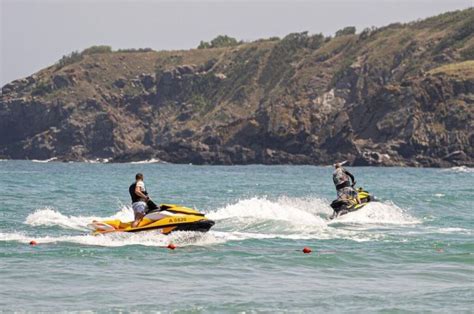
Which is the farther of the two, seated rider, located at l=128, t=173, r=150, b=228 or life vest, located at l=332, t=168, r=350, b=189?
life vest, located at l=332, t=168, r=350, b=189

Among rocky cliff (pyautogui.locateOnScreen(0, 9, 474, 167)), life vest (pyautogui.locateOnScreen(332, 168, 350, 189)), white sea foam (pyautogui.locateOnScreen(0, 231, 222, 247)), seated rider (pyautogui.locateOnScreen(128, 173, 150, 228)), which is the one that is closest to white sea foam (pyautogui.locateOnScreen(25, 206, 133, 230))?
white sea foam (pyautogui.locateOnScreen(0, 231, 222, 247))

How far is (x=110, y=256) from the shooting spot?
68.6 ft

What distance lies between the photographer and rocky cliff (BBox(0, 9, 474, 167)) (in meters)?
121

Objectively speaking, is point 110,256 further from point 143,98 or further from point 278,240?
point 143,98

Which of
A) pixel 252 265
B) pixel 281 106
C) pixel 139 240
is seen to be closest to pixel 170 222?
pixel 139 240

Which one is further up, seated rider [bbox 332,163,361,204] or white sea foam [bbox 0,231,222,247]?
seated rider [bbox 332,163,361,204]

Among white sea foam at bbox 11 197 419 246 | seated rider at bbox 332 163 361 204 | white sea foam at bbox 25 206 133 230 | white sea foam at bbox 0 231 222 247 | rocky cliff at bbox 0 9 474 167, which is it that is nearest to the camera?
white sea foam at bbox 0 231 222 247

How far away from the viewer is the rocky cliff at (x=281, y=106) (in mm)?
120938

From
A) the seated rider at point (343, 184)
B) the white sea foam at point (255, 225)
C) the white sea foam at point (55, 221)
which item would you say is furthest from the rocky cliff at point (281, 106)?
the white sea foam at point (55, 221)

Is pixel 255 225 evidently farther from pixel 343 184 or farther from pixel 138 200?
pixel 138 200

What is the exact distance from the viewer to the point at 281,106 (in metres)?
136

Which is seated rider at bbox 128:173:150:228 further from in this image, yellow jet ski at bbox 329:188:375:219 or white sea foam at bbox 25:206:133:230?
yellow jet ski at bbox 329:188:375:219

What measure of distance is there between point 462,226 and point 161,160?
351ft

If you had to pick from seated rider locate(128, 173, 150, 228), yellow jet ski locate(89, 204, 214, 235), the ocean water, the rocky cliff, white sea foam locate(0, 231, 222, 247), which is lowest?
the ocean water
